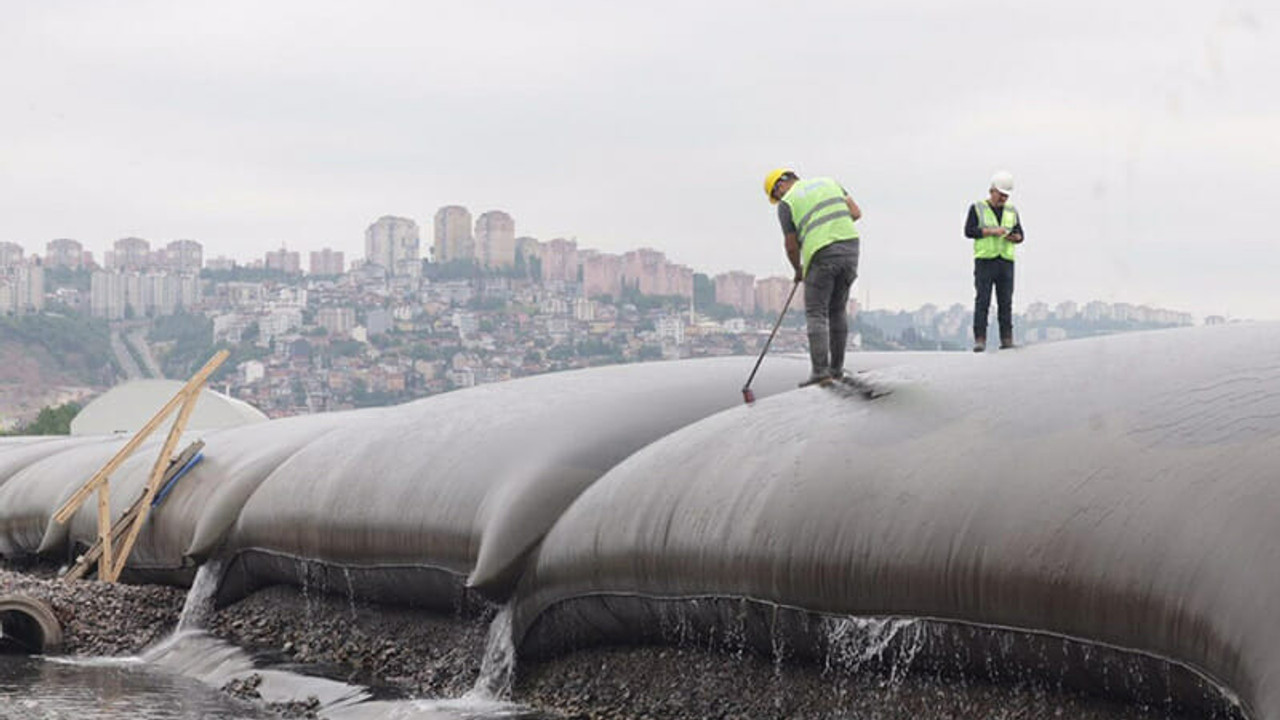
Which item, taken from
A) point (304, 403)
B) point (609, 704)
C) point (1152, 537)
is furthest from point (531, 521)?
point (304, 403)

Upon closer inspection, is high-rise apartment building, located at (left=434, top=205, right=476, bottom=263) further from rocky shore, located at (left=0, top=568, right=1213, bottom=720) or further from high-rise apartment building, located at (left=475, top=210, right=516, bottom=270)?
rocky shore, located at (left=0, top=568, right=1213, bottom=720)

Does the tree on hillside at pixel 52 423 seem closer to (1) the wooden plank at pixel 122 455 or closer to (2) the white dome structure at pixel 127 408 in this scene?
(2) the white dome structure at pixel 127 408

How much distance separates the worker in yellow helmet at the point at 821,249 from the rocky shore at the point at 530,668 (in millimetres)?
2816

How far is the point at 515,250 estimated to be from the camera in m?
169

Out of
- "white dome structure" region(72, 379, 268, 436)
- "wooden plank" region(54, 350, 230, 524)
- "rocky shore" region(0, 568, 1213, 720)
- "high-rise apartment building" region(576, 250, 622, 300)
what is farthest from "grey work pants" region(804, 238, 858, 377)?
"high-rise apartment building" region(576, 250, 622, 300)

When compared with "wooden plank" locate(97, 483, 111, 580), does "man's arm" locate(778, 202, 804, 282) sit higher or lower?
higher

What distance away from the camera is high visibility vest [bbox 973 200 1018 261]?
1436 cm

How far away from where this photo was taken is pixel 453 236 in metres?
171

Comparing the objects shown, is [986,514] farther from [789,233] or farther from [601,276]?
[601,276]

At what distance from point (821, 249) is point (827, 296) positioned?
352 mm

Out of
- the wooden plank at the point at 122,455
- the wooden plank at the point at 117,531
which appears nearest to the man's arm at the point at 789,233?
the wooden plank at the point at 122,455

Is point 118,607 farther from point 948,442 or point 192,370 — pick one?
point 192,370

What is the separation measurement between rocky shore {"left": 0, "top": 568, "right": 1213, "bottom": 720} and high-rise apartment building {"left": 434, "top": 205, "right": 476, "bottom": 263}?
493ft

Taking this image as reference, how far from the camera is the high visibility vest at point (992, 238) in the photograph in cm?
1436
